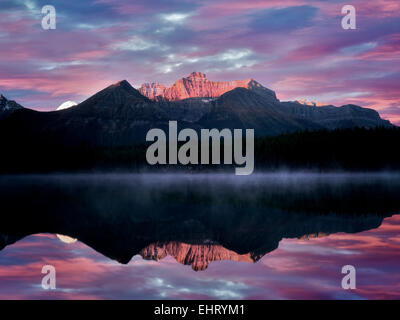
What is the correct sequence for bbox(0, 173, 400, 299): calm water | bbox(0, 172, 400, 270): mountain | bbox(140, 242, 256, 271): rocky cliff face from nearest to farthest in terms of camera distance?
bbox(0, 173, 400, 299): calm water
bbox(140, 242, 256, 271): rocky cliff face
bbox(0, 172, 400, 270): mountain

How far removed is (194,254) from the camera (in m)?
20.4

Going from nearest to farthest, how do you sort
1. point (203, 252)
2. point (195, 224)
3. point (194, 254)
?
point (194, 254) → point (203, 252) → point (195, 224)

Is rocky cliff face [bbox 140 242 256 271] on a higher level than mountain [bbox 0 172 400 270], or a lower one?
lower

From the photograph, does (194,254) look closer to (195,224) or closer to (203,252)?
(203,252)

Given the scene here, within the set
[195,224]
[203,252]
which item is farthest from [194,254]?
[195,224]

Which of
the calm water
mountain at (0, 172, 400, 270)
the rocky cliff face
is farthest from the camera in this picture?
mountain at (0, 172, 400, 270)

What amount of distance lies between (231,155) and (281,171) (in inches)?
1176

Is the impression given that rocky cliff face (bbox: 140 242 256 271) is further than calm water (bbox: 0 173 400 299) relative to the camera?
Yes

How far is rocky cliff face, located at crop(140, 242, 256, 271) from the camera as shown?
19.5 metres

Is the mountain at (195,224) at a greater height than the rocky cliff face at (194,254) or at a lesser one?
greater

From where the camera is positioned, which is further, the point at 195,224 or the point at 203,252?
the point at 195,224

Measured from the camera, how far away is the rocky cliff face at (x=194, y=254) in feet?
64.0
